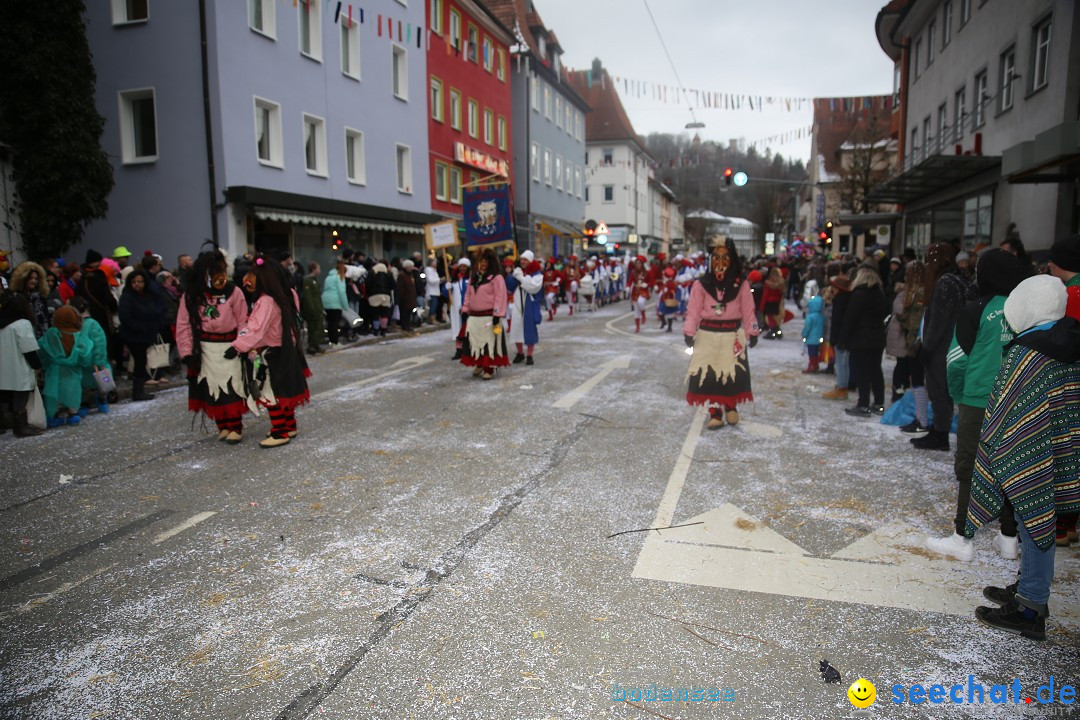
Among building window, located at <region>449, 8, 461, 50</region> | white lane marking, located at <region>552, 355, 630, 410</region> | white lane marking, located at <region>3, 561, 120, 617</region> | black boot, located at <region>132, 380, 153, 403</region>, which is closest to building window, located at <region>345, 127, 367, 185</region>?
building window, located at <region>449, 8, 461, 50</region>

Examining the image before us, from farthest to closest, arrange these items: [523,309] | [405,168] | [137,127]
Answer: [405,168]
[137,127]
[523,309]

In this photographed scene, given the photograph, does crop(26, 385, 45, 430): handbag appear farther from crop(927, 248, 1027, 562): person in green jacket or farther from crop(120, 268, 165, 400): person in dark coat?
crop(927, 248, 1027, 562): person in green jacket

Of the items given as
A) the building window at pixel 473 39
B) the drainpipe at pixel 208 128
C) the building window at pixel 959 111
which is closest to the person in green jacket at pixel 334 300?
the drainpipe at pixel 208 128

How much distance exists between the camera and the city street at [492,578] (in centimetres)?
296

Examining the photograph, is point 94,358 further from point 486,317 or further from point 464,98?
point 464,98

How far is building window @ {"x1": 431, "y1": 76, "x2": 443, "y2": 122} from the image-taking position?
29.3 metres

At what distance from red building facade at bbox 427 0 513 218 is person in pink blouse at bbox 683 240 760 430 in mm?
22389

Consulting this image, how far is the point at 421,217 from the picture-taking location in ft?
87.5

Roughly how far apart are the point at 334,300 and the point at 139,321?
580cm

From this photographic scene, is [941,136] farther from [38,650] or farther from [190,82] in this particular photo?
[38,650]

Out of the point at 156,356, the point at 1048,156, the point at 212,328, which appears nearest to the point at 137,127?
the point at 156,356

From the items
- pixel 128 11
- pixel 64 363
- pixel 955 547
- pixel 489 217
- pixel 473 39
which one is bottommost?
pixel 955 547

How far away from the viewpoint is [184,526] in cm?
480

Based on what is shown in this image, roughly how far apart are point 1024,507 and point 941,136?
82.6ft
